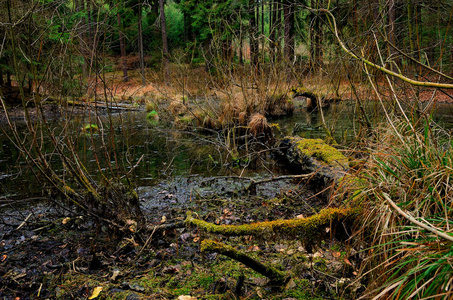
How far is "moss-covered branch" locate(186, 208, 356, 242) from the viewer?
2.37 metres

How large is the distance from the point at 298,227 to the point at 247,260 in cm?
49

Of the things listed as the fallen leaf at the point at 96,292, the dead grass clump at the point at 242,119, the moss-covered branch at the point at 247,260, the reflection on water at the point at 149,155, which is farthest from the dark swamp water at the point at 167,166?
Result: the moss-covered branch at the point at 247,260

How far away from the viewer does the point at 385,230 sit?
6.28ft

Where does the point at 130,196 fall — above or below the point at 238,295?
above

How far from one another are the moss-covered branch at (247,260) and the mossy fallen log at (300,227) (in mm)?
187

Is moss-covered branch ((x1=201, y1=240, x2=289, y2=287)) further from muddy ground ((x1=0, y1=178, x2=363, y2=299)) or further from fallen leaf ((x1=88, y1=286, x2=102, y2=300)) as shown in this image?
fallen leaf ((x1=88, y1=286, x2=102, y2=300))

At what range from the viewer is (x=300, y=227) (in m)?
2.42

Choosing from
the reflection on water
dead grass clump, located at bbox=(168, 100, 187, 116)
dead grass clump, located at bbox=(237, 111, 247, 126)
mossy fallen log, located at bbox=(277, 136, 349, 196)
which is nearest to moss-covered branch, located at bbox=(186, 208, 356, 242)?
mossy fallen log, located at bbox=(277, 136, 349, 196)

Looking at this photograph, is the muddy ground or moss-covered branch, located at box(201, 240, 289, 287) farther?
the muddy ground

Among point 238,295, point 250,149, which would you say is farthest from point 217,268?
point 250,149

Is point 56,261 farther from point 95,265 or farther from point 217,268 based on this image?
point 217,268

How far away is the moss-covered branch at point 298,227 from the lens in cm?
237

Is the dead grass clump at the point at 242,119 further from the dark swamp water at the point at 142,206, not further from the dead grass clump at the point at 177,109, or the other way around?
the dead grass clump at the point at 177,109

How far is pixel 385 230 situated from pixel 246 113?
740cm
